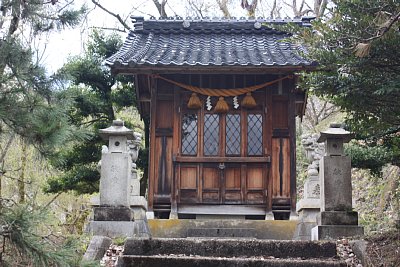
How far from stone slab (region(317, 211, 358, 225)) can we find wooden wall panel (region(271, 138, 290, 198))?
2.96 m

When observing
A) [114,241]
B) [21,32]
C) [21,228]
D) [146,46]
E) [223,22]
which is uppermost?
[223,22]

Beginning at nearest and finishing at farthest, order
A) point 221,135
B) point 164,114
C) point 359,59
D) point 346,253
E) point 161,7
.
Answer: point 359,59
point 346,253
point 221,135
point 164,114
point 161,7

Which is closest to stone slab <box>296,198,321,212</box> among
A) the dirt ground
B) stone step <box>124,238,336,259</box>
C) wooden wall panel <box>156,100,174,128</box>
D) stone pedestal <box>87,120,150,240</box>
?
the dirt ground

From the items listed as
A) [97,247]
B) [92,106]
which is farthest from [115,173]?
[92,106]

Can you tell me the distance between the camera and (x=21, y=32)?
15.6 ft

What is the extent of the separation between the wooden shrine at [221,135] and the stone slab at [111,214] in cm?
249

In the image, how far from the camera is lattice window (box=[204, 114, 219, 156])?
11594 mm

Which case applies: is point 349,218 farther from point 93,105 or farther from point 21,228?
point 93,105

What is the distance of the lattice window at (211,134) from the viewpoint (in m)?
11.6

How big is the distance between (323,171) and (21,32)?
5350mm

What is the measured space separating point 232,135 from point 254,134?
0.46 m

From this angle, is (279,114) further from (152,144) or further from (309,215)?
(152,144)

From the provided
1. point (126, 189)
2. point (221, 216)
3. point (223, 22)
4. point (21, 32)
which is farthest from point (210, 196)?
point (21, 32)

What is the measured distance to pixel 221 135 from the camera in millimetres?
11586
